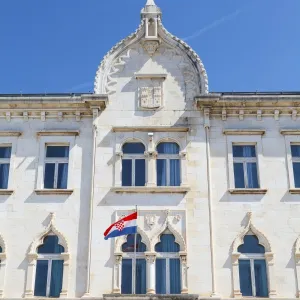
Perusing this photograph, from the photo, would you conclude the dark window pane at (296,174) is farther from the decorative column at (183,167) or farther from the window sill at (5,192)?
the window sill at (5,192)

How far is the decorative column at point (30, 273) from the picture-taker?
2148cm

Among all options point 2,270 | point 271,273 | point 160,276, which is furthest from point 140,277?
point 2,270

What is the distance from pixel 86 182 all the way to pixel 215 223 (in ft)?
18.0

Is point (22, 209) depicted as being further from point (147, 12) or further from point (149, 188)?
point (147, 12)

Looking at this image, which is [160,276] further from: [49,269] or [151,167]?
[151,167]

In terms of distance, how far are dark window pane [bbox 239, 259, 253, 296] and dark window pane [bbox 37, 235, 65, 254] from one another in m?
6.96

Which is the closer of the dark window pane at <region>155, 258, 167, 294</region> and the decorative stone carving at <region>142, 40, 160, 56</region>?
the dark window pane at <region>155, 258, 167, 294</region>

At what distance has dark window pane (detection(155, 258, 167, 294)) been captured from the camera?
21562mm

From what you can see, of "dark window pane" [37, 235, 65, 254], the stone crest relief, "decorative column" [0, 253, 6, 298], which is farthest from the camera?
the stone crest relief

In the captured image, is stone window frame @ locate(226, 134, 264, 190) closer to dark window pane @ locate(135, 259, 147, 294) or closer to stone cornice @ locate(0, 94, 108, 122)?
dark window pane @ locate(135, 259, 147, 294)

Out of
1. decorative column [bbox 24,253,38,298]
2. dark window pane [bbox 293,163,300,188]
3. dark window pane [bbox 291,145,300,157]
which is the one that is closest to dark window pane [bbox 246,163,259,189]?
dark window pane [bbox 293,163,300,188]

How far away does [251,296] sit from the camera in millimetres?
21516

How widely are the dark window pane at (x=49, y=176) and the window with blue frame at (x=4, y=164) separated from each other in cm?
162

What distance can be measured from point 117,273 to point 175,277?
87.2 inches
